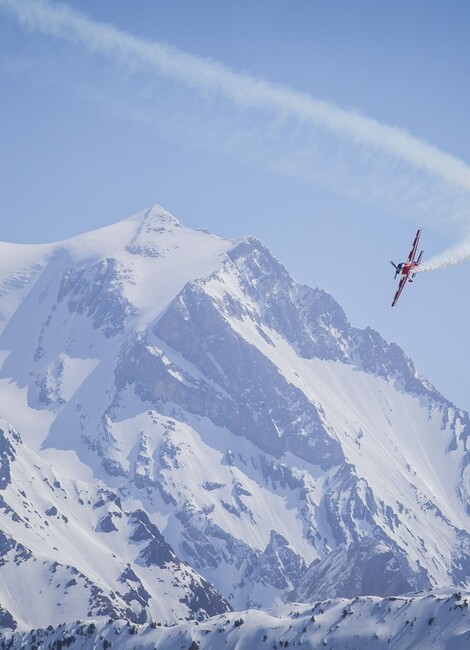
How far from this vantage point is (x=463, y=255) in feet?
653
